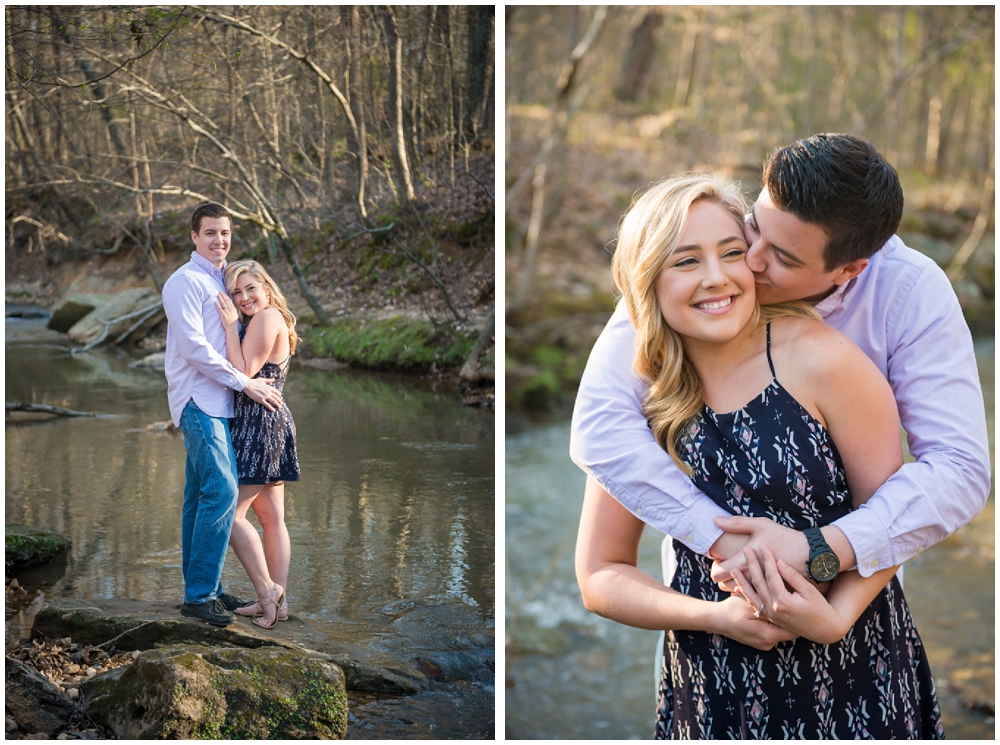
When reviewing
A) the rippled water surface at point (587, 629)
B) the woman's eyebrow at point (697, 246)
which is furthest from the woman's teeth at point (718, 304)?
the rippled water surface at point (587, 629)

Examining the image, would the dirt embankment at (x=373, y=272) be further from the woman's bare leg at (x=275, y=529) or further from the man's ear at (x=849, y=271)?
the man's ear at (x=849, y=271)

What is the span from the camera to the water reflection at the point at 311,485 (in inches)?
99.1

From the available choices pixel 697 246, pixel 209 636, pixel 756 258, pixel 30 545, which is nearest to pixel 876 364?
pixel 756 258

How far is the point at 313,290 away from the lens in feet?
8.61

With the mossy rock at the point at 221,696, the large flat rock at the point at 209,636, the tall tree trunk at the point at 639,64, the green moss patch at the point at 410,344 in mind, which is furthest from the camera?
the tall tree trunk at the point at 639,64

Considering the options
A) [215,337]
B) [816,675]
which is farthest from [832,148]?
[215,337]

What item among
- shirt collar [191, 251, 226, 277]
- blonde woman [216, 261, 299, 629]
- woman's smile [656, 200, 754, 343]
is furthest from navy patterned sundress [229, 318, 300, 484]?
woman's smile [656, 200, 754, 343]

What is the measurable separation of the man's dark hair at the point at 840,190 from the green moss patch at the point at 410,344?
136cm

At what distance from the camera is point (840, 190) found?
1.54 m

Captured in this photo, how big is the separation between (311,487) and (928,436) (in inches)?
67.2

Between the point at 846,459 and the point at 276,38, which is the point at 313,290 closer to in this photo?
the point at 276,38

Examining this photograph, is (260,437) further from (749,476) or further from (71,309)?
(749,476)

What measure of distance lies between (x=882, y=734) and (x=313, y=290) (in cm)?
186

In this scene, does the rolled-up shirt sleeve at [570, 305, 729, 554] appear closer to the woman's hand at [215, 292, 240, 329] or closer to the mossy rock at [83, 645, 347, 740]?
the mossy rock at [83, 645, 347, 740]
